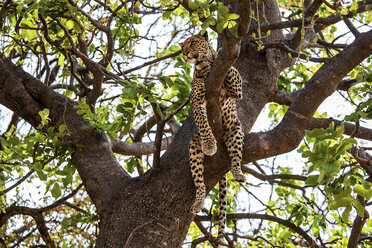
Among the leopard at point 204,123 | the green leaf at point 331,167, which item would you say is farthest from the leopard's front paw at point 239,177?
the green leaf at point 331,167

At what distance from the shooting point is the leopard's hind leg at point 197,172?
445 centimetres

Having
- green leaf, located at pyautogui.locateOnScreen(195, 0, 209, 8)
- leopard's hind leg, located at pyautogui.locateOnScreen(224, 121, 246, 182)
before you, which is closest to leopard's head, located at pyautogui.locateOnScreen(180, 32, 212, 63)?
leopard's hind leg, located at pyautogui.locateOnScreen(224, 121, 246, 182)

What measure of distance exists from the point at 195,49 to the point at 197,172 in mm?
1143

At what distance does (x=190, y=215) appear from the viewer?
451 cm

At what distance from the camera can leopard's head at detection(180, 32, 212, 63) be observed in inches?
185

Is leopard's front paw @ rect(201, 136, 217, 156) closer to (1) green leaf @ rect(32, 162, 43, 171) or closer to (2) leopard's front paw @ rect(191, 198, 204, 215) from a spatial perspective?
(2) leopard's front paw @ rect(191, 198, 204, 215)

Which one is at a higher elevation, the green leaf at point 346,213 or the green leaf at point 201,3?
the green leaf at point 201,3

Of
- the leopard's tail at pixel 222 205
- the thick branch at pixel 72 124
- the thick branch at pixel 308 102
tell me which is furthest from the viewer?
the leopard's tail at pixel 222 205

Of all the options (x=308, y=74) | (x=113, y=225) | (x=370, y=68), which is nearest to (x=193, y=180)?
(x=113, y=225)

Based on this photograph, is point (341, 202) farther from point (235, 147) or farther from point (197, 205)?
point (197, 205)

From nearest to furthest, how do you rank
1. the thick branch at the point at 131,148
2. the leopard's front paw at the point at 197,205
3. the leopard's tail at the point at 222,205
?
the leopard's front paw at the point at 197,205
the leopard's tail at the point at 222,205
the thick branch at the point at 131,148

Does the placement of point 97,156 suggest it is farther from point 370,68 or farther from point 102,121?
point 370,68

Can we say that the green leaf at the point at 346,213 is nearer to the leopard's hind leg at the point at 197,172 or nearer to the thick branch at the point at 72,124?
the leopard's hind leg at the point at 197,172

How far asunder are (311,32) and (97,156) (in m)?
2.78
